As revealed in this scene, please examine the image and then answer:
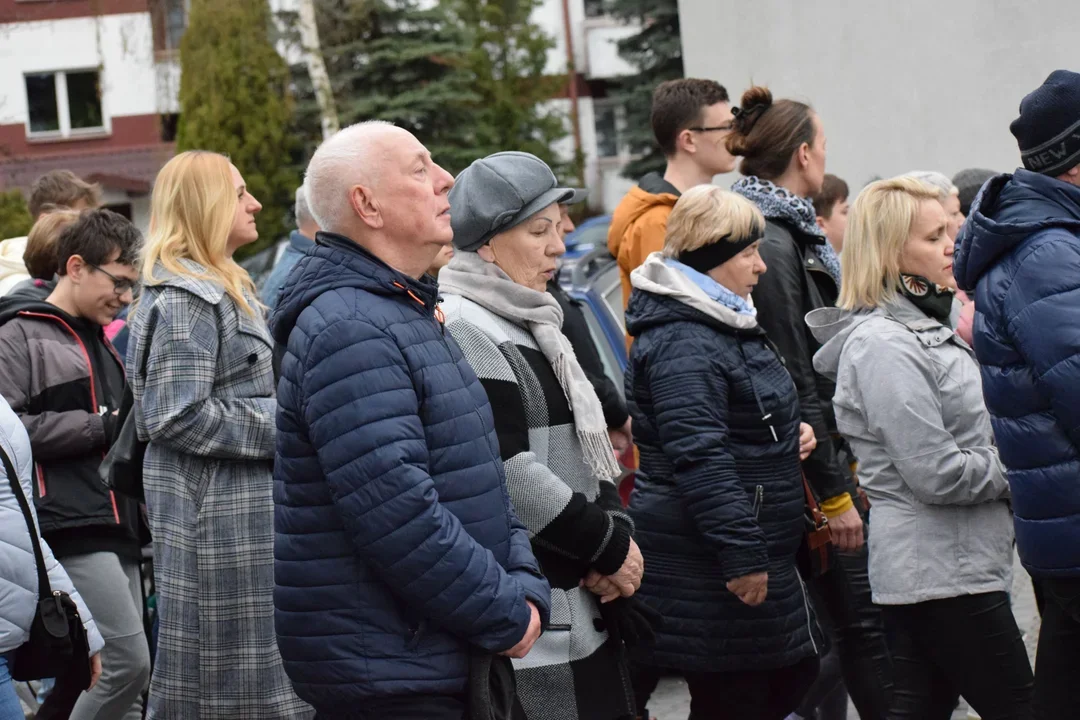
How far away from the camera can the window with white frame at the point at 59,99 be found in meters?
36.3

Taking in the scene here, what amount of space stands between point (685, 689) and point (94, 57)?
106ft

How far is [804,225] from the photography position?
5.68 meters

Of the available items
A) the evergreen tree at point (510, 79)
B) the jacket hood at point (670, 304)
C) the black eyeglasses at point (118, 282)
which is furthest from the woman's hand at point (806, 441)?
the evergreen tree at point (510, 79)

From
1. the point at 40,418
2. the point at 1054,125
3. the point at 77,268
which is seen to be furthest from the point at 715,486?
the point at 77,268

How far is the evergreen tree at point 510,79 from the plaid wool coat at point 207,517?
29663mm

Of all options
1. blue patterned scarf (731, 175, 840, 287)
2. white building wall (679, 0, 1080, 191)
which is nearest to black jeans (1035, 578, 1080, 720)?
blue patterned scarf (731, 175, 840, 287)

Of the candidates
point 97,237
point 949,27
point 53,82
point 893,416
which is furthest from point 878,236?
point 53,82

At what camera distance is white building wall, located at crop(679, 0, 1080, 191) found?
436 inches

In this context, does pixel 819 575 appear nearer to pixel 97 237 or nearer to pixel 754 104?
pixel 754 104

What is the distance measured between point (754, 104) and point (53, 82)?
33.5 metres

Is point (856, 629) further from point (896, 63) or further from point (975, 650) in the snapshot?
point (896, 63)

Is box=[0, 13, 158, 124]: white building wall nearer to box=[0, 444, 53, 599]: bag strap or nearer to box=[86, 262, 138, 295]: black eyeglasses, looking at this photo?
box=[86, 262, 138, 295]: black eyeglasses

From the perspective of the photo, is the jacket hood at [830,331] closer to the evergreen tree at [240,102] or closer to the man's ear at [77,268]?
the man's ear at [77,268]

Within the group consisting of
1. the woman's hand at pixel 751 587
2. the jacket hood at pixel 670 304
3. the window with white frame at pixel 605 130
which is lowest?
the woman's hand at pixel 751 587
